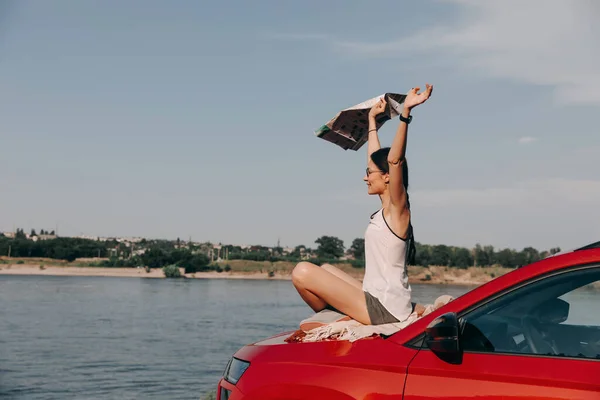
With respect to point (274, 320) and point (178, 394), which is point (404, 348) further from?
point (274, 320)

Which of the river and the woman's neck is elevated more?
the woman's neck

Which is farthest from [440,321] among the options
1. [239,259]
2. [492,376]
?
[239,259]

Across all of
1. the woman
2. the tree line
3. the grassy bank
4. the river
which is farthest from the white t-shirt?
A: the grassy bank

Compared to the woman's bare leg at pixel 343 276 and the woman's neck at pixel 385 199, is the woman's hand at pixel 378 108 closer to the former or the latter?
the woman's neck at pixel 385 199

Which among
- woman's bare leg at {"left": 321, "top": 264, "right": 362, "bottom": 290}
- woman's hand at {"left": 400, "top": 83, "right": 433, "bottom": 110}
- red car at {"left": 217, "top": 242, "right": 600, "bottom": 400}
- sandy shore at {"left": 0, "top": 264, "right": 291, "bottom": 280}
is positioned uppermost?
woman's hand at {"left": 400, "top": 83, "right": 433, "bottom": 110}

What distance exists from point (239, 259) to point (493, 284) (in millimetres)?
118419

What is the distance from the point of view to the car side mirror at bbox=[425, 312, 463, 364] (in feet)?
10.3

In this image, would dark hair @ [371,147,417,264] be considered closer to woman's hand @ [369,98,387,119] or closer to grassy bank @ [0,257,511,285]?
woman's hand @ [369,98,387,119]

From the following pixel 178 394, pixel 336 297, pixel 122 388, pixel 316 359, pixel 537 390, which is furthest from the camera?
pixel 122 388

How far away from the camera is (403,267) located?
4.55 metres

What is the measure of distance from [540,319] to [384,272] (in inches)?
51.4

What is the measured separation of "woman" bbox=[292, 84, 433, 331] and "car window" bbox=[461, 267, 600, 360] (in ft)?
3.54

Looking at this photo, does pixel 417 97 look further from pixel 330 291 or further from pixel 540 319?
pixel 540 319

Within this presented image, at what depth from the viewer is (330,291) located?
4.44 m
